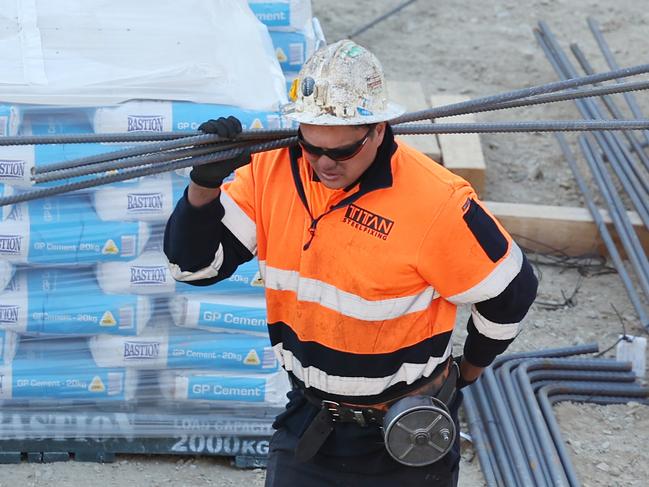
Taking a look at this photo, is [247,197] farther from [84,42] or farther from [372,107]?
[84,42]

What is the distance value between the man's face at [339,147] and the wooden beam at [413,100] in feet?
13.5

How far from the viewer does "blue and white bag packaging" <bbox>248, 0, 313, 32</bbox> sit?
19.0 ft

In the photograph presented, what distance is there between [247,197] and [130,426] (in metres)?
2.14

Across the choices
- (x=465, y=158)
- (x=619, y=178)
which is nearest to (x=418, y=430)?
(x=465, y=158)

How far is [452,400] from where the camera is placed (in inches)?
129

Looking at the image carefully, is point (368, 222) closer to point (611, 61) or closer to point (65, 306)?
point (65, 306)

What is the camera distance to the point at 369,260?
292 centimetres

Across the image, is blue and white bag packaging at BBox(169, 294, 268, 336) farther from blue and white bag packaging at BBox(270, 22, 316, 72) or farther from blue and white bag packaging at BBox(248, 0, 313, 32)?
blue and white bag packaging at BBox(248, 0, 313, 32)

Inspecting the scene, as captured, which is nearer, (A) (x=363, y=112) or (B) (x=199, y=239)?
(A) (x=363, y=112)

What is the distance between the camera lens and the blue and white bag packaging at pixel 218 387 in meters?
4.81

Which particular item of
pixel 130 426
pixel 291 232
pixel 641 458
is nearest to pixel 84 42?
pixel 130 426

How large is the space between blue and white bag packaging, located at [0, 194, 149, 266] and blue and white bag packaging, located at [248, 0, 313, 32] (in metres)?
1.70

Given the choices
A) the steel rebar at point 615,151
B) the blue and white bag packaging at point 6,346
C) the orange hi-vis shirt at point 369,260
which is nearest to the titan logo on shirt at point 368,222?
the orange hi-vis shirt at point 369,260

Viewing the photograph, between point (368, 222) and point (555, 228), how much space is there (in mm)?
3934
